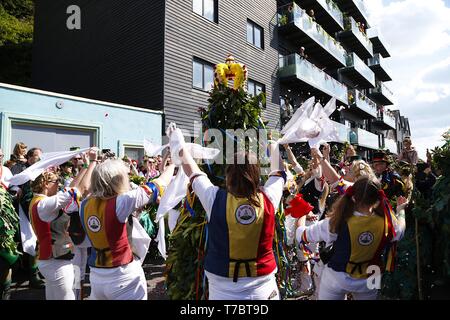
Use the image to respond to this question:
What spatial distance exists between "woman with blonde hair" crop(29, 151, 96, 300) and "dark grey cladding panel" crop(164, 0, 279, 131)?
896cm

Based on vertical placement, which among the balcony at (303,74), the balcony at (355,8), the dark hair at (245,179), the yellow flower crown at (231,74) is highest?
the balcony at (355,8)

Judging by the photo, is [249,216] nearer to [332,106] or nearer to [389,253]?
[389,253]

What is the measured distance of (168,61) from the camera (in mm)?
12070

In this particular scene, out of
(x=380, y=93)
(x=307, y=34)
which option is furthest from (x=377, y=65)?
(x=307, y=34)

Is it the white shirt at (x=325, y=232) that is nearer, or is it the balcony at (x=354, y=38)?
the white shirt at (x=325, y=232)

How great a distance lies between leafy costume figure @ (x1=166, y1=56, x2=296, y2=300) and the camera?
138 inches

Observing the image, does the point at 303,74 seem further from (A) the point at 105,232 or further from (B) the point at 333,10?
(A) the point at 105,232

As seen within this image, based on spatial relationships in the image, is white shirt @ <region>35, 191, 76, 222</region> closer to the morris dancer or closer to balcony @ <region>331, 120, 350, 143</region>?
the morris dancer

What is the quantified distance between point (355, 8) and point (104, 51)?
20420 mm

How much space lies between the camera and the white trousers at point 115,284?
8.80 feet

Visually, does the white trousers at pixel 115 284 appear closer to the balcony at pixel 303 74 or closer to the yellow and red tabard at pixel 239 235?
the yellow and red tabard at pixel 239 235

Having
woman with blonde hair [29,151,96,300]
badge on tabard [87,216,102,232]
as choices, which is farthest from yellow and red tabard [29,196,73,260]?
badge on tabard [87,216,102,232]

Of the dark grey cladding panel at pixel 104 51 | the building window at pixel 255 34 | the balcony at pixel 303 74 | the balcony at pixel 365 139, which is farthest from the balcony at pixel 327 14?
the dark grey cladding panel at pixel 104 51

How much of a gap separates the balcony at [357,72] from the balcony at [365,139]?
426 cm
